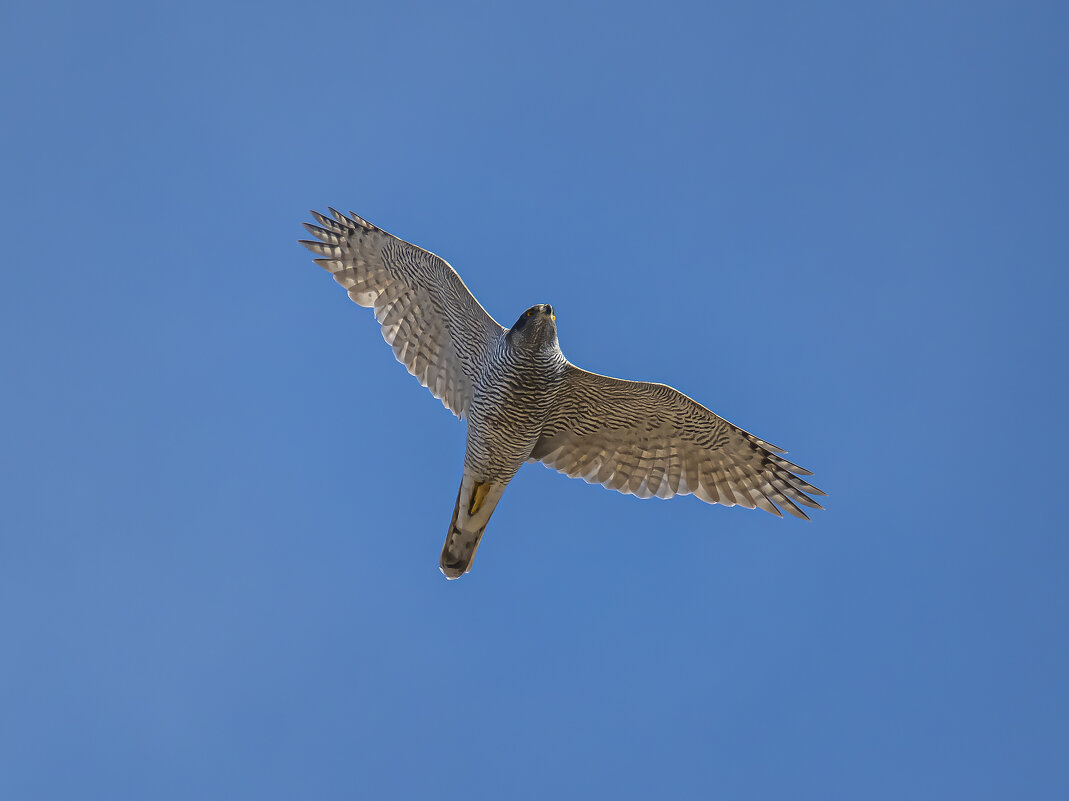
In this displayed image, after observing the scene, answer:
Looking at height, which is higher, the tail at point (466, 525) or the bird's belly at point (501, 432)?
the bird's belly at point (501, 432)

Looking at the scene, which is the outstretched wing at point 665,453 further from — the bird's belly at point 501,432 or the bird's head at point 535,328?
the bird's head at point 535,328

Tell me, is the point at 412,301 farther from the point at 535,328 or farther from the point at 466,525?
the point at 466,525

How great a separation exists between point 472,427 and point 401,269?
7.69ft

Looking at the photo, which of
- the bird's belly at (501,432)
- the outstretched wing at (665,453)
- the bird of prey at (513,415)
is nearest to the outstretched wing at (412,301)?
the bird of prey at (513,415)

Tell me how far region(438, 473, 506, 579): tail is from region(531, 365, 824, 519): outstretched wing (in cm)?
90

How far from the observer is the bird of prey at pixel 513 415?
11.4 metres

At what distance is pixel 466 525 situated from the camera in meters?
12.1

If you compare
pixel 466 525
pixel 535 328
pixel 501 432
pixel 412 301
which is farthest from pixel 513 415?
pixel 412 301

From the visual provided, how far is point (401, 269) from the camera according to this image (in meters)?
12.2

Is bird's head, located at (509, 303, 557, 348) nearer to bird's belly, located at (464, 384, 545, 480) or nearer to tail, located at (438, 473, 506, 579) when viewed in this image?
bird's belly, located at (464, 384, 545, 480)

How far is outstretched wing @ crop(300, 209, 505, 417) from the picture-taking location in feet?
39.0

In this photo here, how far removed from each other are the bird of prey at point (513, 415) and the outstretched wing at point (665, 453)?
13mm

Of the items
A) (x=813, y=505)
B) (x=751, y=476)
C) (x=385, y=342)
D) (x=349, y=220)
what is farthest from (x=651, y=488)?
(x=349, y=220)

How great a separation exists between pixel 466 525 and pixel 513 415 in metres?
1.82
